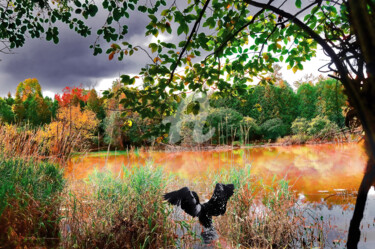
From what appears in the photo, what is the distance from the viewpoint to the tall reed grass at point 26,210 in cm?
247

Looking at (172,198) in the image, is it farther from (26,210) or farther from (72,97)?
(72,97)

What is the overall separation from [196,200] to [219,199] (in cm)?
26

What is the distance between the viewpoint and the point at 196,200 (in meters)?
2.93

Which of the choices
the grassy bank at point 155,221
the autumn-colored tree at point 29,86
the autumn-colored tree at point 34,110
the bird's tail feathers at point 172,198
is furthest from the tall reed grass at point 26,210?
the autumn-colored tree at point 29,86

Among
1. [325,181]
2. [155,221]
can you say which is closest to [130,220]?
[155,221]

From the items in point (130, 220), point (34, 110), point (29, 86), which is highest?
point (29, 86)

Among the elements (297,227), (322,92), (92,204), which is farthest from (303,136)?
(92,204)

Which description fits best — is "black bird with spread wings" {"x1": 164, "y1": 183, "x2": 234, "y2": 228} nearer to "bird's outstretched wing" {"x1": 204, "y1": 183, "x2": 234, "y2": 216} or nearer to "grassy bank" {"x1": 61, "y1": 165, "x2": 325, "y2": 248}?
"bird's outstretched wing" {"x1": 204, "y1": 183, "x2": 234, "y2": 216}

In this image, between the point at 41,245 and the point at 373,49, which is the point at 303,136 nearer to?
the point at 41,245

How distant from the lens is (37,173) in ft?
11.9

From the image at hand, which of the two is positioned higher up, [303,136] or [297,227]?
[303,136]

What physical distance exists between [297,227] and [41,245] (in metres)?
2.63

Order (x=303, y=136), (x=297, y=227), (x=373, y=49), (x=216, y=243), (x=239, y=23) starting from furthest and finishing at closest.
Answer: (x=303, y=136) → (x=297, y=227) → (x=216, y=243) → (x=239, y=23) → (x=373, y=49)

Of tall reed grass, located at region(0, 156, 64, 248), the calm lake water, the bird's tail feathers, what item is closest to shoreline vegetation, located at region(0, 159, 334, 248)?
tall reed grass, located at region(0, 156, 64, 248)
